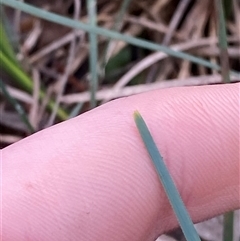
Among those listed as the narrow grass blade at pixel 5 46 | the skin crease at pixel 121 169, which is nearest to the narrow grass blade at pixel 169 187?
the skin crease at pixel 121 169

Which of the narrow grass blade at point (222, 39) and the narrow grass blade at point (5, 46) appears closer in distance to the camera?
the narrow grass blade at point (222, 39)

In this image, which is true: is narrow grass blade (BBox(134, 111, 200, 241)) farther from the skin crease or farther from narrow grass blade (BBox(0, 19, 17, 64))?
narrow grass blade (BBox(0, 19, 17, 64))

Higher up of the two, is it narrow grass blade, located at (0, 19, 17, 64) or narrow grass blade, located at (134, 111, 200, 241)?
narrow grass blade, located at (0, 19, 17, 64)

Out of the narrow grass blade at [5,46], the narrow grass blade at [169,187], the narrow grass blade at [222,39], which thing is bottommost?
the narrow grass blade at [169,187]

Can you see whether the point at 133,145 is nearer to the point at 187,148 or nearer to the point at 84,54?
the point at 187,148

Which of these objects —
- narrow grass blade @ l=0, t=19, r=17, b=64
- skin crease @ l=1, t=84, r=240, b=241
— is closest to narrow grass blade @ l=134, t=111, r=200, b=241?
skin crease @ l=1, t=84, r=240, b=241

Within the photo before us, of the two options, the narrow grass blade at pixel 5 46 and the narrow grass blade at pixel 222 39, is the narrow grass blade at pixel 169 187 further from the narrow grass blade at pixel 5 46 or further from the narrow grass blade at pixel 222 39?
the narrow grass blade at pixel 5 46

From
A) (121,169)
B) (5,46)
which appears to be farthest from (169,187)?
(5,46)
